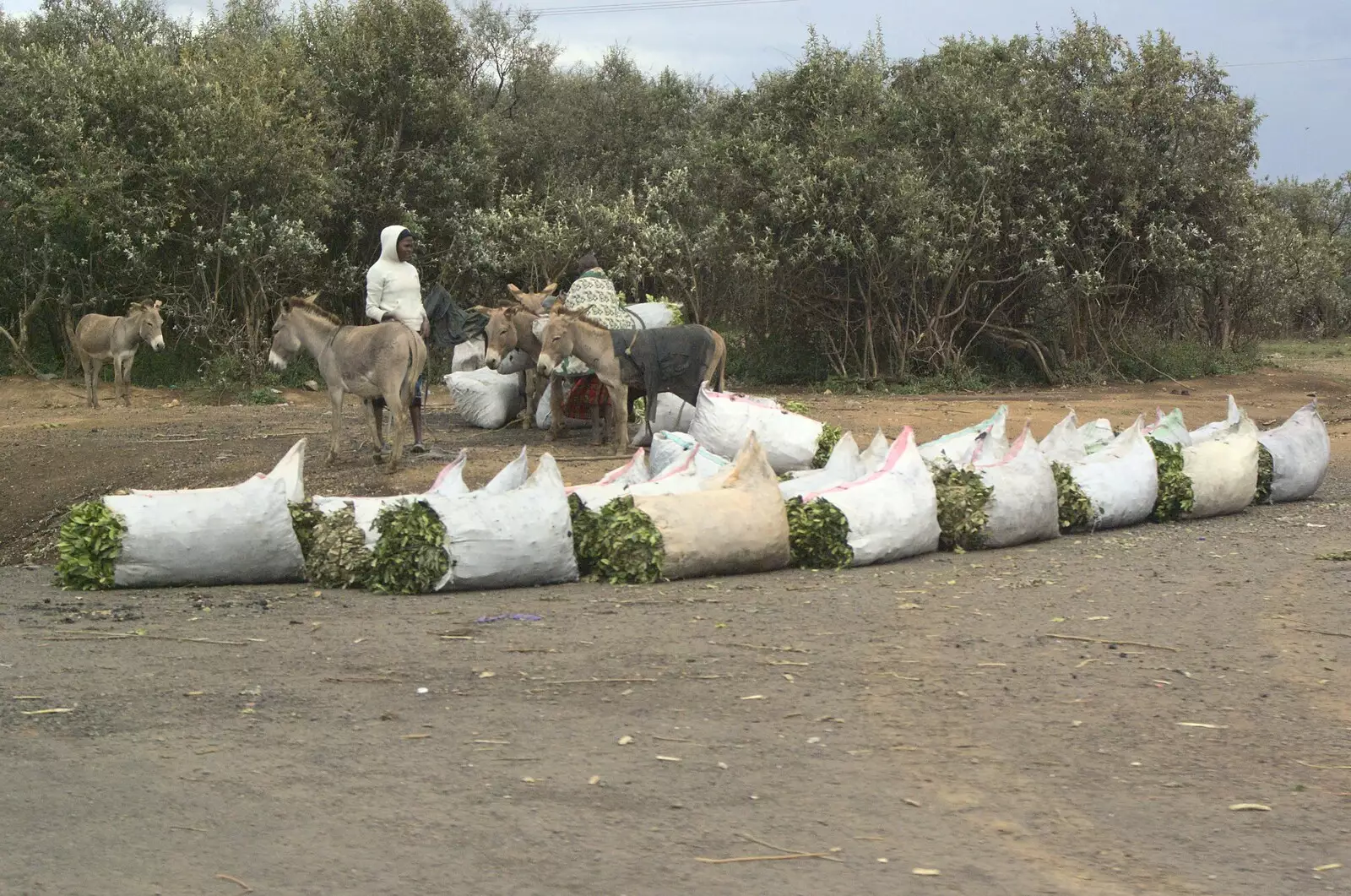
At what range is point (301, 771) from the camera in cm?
458

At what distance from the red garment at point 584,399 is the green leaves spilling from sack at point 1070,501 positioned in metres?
5.08

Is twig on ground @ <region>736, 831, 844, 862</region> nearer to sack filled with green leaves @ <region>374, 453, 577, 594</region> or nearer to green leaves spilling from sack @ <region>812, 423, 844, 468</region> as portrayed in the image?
sack filled with green leaves @ <region>374, 453, 577, 594</region>

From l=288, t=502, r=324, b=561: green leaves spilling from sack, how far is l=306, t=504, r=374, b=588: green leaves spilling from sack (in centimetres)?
1

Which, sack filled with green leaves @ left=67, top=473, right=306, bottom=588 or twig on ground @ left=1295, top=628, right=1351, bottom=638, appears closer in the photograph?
twig on ground @ left=1295, top=628, right=1351, bottom=638

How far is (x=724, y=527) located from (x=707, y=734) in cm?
309

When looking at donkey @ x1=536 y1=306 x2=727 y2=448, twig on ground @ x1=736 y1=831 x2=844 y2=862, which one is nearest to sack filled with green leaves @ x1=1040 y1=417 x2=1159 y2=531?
donkey @ x1=536 y1=306 x2=727 y2=448

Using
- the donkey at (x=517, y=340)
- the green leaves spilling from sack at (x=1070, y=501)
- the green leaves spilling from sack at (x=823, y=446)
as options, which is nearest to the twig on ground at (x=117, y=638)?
the green leaves spilling from sack at (x=1070, y=501)

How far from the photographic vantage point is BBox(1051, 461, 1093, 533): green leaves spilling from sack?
9492mm

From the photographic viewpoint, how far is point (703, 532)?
8055mm

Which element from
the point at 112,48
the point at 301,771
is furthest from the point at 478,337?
the point at 301,771

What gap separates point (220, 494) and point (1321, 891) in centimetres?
584

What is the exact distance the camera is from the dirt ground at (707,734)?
12.7 feet

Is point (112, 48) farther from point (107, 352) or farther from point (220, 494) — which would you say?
point (220, 494)

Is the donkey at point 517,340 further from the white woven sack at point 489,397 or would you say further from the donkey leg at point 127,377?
the donkey leg at point 127,377
